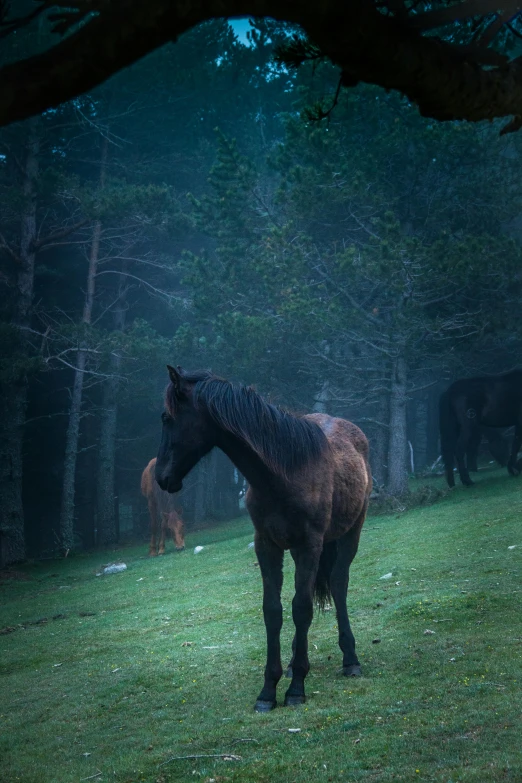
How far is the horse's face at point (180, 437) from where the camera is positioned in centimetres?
614

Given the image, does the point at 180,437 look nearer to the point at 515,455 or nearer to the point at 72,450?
the point at 515,455

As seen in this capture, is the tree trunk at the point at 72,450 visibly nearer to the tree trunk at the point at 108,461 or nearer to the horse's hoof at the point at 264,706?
the tree trunk at the point at 108,461

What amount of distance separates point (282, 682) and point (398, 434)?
13935 mm

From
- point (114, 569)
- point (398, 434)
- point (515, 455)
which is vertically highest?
point (398, 434)

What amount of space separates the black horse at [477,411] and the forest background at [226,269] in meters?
Result: 1.40

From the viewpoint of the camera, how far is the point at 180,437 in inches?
242

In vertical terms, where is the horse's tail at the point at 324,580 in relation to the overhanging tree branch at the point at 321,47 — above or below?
below

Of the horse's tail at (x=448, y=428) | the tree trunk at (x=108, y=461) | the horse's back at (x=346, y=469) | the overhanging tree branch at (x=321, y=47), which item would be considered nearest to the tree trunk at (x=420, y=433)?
the horse's tail at (x=448, y=428)

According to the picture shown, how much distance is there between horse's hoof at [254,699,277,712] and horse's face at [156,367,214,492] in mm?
1755

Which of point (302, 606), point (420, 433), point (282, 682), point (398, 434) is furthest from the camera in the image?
point (420, 433)

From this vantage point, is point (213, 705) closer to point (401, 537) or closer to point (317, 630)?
point (317, 630)

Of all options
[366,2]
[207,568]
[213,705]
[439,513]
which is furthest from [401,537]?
[366,2]

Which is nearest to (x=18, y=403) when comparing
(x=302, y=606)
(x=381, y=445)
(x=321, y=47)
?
(x=381, y=445)

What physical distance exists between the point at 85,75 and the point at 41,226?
20.7 meters
